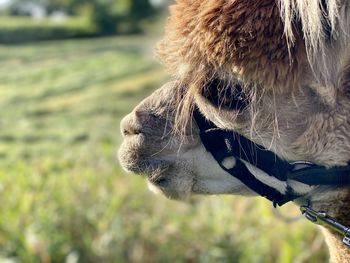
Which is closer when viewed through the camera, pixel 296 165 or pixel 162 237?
pixel 296 165

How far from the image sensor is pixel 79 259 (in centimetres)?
430

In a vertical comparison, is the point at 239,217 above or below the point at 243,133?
below

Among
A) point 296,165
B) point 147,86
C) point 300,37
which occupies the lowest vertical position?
point 147,86

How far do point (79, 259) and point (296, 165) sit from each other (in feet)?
8.63

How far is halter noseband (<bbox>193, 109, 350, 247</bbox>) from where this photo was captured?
1996mm

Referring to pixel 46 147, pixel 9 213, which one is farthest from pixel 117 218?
pixel 46 147

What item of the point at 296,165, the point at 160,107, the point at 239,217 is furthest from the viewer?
the point at 239,217

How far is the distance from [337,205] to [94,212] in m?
2.77

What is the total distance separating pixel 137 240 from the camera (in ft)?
14.3

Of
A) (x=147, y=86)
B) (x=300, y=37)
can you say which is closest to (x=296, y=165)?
(x=300, y=37)

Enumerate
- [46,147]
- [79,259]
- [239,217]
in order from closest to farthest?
[79,259] → [239,217] → [46,147]

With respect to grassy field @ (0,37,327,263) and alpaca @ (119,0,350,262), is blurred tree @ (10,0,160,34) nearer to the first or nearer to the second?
grassy field @ (0,37,327,263)

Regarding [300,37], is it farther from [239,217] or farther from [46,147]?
[46,147]

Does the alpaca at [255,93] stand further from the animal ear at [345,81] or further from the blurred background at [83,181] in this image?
the blurred background at [83,181]
